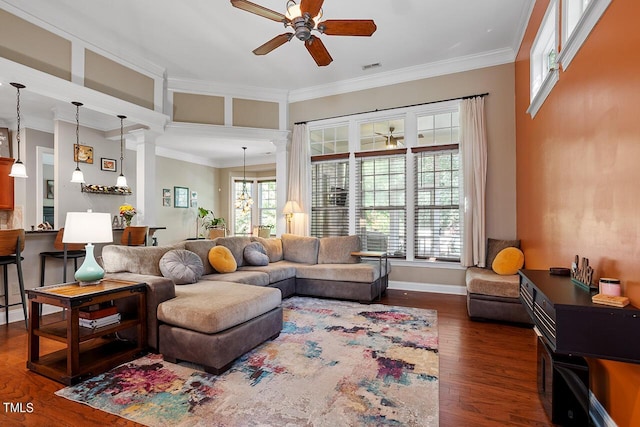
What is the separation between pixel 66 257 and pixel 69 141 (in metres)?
2.86

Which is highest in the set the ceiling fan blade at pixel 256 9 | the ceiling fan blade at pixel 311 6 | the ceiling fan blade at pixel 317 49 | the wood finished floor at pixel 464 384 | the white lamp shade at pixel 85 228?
the ceiling fan blade at pixel 256 9

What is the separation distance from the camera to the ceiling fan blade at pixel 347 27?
2.92 m

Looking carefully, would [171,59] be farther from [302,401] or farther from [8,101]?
[302,401]

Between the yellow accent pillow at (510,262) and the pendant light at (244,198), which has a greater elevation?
the pendant light at (244,198)

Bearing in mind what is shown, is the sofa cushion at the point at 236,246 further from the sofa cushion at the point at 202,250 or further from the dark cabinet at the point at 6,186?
the dark cabinet at the point at 6,186

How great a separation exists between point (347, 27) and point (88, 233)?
9.29 feet

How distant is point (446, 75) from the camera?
16.6 ft

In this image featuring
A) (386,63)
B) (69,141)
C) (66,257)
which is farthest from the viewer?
(69,141)

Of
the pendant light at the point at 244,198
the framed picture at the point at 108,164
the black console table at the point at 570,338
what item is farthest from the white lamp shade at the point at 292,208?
the black console table at the point at 570,338

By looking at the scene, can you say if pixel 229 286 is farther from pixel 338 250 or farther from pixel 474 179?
pixel 474 179

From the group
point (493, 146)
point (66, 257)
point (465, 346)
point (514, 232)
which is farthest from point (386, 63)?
point (66, 257)

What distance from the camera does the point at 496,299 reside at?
3566 millimetres

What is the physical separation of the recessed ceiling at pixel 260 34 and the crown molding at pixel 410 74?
0.20 ft

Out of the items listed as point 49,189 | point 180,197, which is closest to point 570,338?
point 180,197
